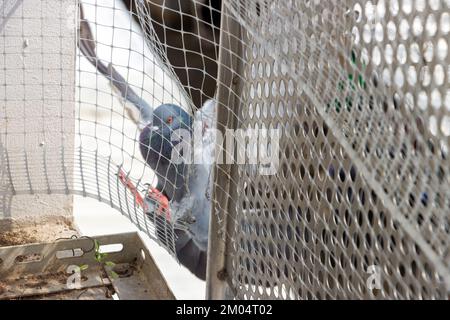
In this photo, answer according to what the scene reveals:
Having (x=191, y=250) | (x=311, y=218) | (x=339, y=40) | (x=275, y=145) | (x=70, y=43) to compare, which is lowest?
(x=191, y=250)

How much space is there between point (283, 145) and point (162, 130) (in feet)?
1.74

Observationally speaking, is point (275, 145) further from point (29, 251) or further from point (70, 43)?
point (70, 43)

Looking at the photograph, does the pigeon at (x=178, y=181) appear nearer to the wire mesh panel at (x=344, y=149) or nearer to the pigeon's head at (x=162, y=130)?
the pigeon's head at (x=162, y=130)

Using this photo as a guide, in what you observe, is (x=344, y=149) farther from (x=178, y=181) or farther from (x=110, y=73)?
(x=110, y=73)

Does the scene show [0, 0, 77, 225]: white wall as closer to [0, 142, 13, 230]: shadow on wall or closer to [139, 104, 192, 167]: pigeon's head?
[0, 142, 13, 230]: shadow on wall

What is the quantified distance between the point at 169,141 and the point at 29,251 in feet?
1.24

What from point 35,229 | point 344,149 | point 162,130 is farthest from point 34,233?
point 344,149

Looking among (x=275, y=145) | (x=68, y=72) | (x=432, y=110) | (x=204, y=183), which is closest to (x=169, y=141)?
(x=204, y=183)

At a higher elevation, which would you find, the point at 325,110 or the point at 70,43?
the point at 70,43

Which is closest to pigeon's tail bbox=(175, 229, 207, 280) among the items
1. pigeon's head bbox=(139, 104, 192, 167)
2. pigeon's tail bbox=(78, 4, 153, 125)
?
pigeon's head bbox=(139, 104, 192, 167)

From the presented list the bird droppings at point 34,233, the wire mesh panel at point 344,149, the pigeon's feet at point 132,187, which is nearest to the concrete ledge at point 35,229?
the bird droppings at point 34,233

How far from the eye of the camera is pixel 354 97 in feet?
2.94

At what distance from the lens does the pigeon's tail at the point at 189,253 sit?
1547 millimetres

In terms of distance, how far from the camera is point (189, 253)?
1614 mm
